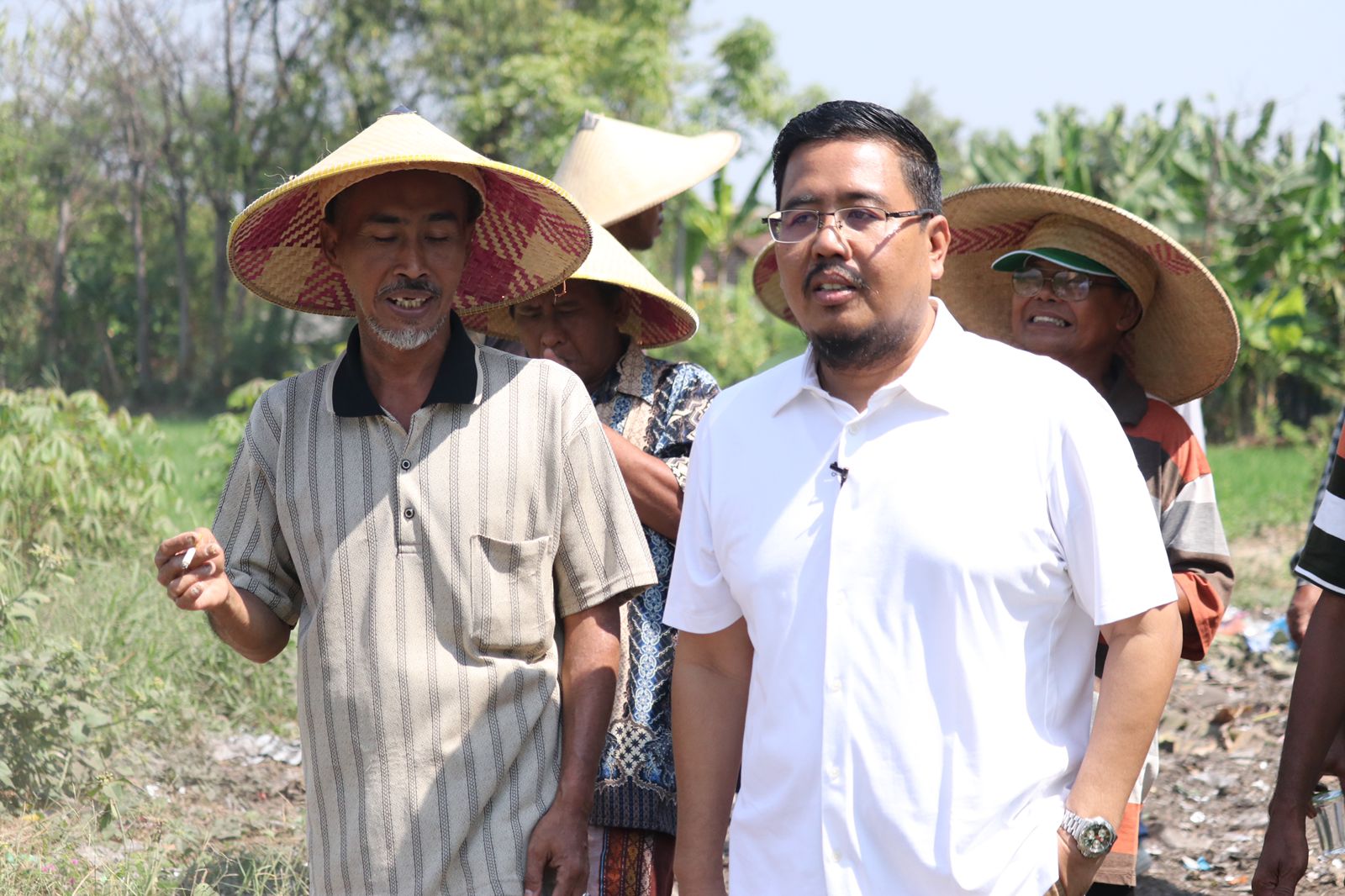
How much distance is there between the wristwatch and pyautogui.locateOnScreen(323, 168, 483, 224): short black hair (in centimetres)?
150

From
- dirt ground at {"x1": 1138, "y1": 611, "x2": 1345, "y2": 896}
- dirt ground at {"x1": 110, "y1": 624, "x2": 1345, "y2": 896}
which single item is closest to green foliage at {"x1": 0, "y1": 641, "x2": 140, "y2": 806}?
dirt ground at {"x1": 110, "y1": 624, "x2": 1345, "y2": 896}

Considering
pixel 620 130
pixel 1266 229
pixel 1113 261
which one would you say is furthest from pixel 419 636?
pixel 1266 229

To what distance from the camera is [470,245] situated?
277 centimetres

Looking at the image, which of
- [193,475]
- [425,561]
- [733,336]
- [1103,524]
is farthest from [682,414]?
[733,336]

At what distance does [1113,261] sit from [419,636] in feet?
5.68

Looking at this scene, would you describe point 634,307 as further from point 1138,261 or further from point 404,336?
point 1138,261

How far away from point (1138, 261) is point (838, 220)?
132 centimetres

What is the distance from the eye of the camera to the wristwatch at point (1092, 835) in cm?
191

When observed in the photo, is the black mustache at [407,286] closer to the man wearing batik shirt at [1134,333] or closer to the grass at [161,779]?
the man wearing batik shirt at [1134,333]

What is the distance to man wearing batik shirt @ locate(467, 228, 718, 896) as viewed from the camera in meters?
2.71

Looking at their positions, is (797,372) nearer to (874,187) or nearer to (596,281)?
(874,187)

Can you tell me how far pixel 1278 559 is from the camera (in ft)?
31.2

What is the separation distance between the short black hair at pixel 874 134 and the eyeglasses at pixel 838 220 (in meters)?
0.05

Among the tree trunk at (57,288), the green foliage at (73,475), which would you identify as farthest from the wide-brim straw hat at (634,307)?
the tree trunk at (57,288)
